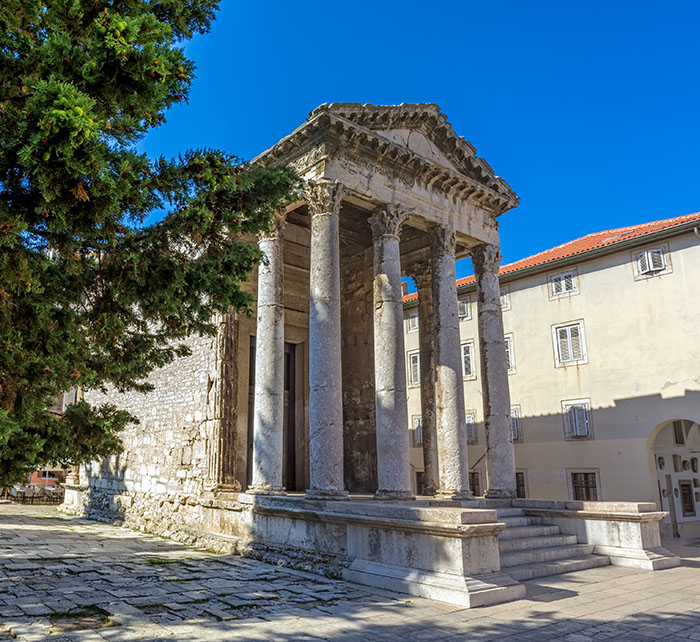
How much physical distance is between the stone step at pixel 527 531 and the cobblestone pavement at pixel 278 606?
124 centimetres

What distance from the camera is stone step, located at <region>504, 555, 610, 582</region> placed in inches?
331

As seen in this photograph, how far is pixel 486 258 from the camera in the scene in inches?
547

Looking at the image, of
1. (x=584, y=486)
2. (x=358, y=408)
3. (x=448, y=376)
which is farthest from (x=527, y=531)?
(x=584, y=486)

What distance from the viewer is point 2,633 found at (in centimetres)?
528

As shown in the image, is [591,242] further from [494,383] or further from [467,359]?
[494,383]

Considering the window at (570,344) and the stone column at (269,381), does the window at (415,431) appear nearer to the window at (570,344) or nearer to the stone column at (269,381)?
the window at (570,344)

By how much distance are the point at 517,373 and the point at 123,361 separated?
636 inches

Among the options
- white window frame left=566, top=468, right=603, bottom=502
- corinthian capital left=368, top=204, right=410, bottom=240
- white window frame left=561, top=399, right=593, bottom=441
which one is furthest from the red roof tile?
corinthian capital left=368, top=204, right=410, bottom=240

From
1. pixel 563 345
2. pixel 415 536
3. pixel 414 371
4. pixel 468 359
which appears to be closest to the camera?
pixel 415 536

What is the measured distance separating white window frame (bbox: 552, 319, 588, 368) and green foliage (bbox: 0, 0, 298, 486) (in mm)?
14909

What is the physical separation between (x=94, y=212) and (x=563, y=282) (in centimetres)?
1767

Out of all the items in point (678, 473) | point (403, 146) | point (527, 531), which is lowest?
point (527, 531)

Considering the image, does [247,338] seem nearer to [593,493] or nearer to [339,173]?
[339,173]

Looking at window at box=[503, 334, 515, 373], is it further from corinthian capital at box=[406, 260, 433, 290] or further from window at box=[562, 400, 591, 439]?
corinthian capital at box=[406, 260, 433, 290]
